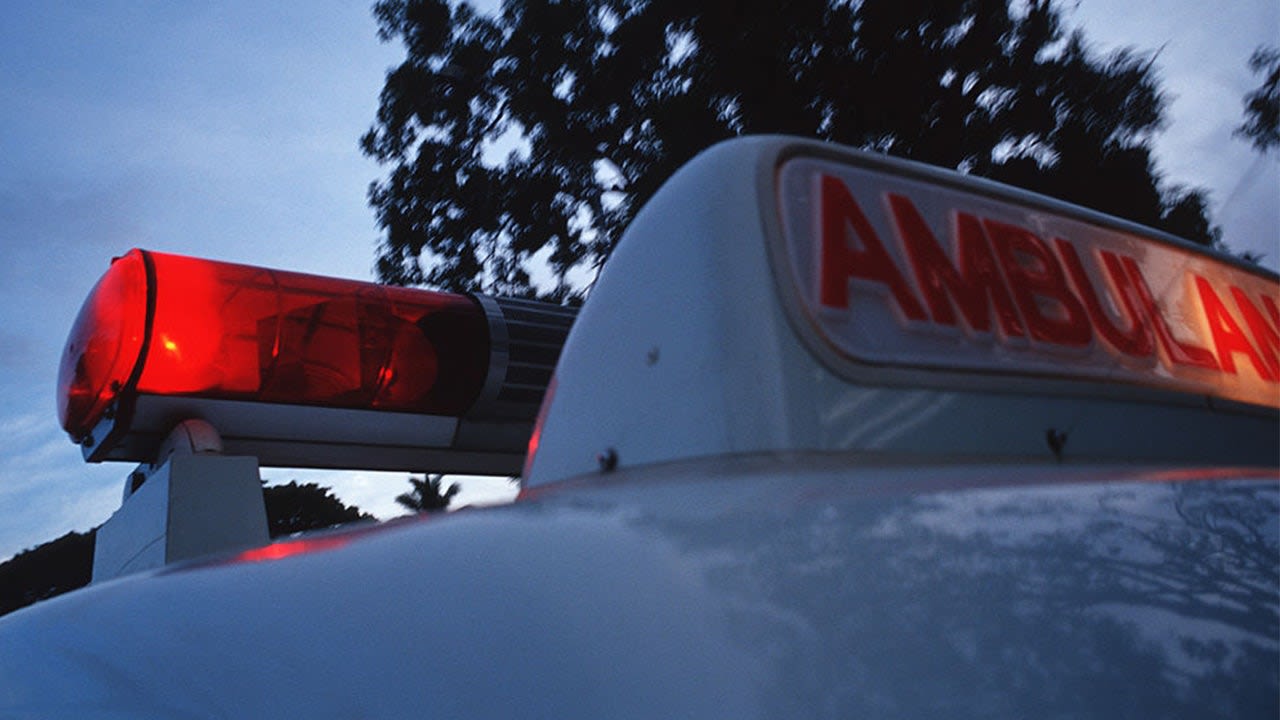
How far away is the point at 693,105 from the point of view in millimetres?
11945

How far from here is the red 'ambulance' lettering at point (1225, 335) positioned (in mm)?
1862

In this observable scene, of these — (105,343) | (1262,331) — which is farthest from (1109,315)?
(105,343)

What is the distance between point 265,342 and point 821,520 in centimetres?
246

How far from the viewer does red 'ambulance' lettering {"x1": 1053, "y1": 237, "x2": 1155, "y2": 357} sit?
1680mm

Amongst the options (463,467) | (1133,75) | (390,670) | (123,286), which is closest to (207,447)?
(123,286)

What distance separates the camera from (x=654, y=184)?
1220 centimetres

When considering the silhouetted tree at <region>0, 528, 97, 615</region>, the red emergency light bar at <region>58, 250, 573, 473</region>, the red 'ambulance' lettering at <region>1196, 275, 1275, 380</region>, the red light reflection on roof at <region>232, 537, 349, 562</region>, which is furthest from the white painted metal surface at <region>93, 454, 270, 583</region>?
the silhouetted tree at <region>0, 528, 97, 615</region>

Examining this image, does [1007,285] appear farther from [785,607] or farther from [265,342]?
[265,342]

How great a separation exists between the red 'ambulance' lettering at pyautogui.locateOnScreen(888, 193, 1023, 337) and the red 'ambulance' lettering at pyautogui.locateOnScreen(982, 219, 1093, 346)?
0.03 m

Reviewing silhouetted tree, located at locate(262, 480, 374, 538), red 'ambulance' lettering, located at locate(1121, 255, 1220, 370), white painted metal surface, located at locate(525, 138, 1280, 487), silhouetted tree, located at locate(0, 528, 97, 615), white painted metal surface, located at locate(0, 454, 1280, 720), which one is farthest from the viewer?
silhouetted tree, located at locate(0, 528, 97, 615)

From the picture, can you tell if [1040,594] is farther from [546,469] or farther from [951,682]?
[546,469]

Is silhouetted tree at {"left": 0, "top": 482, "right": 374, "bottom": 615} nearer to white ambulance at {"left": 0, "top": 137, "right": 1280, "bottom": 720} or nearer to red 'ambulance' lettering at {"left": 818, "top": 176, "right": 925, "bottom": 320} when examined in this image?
white ambulance at {"left": 0, "top": 137, "right": 1280, "bottom": 720}

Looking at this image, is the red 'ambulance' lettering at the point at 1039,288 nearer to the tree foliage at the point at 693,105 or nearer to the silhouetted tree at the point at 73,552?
the silhouetted tree at the point at 73,552

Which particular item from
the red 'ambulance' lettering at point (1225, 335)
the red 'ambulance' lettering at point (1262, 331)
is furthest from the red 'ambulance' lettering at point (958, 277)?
the red 'ambulance' lettering at point (1262, 331)
